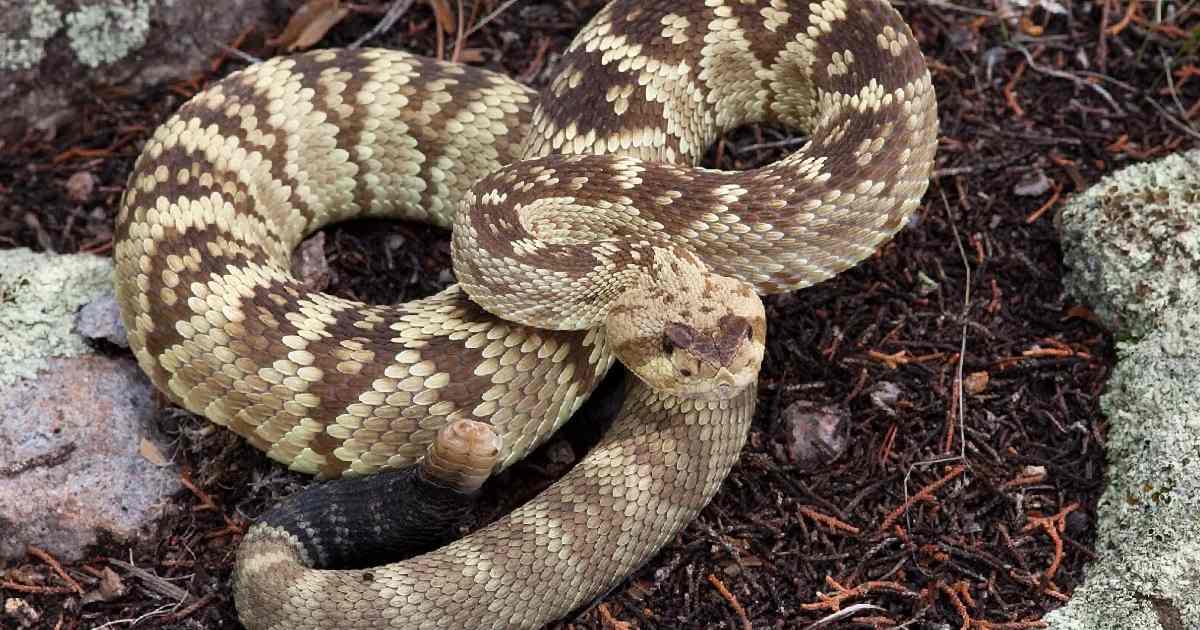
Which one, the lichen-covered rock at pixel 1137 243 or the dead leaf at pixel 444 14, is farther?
the dead leaf at pixel 444 14

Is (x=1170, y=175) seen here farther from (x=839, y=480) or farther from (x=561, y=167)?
(x=561, y=167)

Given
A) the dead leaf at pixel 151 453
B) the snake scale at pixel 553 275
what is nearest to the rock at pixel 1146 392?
the snake scale at pixel 553 275

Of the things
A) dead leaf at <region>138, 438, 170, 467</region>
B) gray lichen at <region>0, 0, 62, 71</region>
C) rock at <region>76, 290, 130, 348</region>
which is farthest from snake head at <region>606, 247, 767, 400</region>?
gray lichen at <region>0, 0, 62, 71</region>

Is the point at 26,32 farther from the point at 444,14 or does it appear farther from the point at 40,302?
the point at 444,14

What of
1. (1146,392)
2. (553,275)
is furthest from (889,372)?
(553,275)

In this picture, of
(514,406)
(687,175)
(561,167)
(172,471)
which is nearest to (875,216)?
(687,175)

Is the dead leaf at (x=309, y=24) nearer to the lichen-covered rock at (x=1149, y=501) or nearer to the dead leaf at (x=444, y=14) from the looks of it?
the dead leaf at (x=444, y=14)

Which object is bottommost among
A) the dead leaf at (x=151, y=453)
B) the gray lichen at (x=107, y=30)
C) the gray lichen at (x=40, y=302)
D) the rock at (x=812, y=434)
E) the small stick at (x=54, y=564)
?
the rock at (x=812, y=434)
